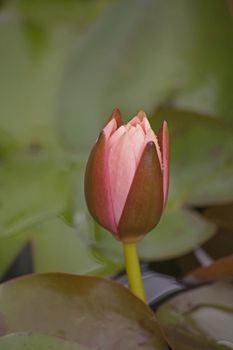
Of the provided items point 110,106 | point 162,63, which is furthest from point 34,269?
point 162,63

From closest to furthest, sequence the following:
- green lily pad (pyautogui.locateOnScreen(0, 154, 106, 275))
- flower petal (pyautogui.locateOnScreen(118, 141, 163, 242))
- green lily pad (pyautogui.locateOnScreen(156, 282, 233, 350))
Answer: flower petal (pyautogui.locateOnScreen(118, 141, 163, 242)), green lily pad (pyautogui.locateOnScreen(156, 282, 233, 350)), green lily pad (pyautogui.locateOnScreen(0, 154, 106, 275))

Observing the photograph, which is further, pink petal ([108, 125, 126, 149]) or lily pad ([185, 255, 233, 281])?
lily pad ([185, 255, 233, 281])

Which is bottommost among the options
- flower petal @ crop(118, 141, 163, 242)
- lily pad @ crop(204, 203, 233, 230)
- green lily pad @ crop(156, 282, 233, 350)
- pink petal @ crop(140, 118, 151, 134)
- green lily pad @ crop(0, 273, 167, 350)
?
green lily pad @ crop(156, 282, 233, 350)

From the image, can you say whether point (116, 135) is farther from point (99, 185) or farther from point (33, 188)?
point (33, 188)

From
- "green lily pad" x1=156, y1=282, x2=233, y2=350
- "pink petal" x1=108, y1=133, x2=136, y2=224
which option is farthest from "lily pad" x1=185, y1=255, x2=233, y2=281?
"pink petal" x1=108, y1=133, x2=136, y2=224

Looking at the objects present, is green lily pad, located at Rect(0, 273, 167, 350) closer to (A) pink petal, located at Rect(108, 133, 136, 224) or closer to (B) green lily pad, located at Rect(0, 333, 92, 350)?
(B) green lily pad, located at Rect(0, 333, 92, 350)

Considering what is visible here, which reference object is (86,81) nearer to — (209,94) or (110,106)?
(110,106)
